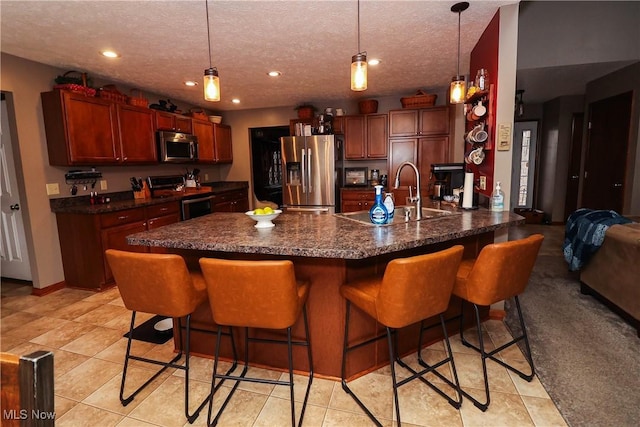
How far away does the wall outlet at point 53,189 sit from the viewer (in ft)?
11.1

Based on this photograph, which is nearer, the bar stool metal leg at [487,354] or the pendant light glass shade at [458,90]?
the bar stool metal leg at [487,354]

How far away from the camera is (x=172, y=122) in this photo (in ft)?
15.1

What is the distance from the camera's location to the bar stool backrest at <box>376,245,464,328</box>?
1.40 m

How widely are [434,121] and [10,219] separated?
5.30 meters

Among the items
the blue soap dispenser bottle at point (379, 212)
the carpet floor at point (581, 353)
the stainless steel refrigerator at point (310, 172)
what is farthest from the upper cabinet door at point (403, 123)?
the blue soap dispenser bottle at point (379, 212)

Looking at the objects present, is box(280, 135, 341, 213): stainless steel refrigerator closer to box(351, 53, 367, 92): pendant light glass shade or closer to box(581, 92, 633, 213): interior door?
box(351, 53, 367, 92): pendant light glass shade

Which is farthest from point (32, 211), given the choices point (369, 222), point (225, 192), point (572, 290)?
point (572, 290)

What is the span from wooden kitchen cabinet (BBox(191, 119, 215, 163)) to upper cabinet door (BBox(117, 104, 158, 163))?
887 millimetres

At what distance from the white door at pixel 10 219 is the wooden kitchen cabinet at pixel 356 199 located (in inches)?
153

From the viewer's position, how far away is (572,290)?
3.18 metres

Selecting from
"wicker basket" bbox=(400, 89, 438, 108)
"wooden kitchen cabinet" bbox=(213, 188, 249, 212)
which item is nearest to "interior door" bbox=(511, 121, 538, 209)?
"wicker basket" bbox=(400, 89, 438, 108)

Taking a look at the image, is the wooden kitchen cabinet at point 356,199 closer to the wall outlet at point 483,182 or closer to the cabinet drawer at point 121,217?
the wall outlet at point 483,182

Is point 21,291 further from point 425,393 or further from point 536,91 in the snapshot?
point 536,91

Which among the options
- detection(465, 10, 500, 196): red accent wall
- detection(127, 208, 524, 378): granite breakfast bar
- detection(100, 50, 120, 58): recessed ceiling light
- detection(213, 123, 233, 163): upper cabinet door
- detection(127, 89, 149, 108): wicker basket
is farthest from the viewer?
detection(213, 123, 233, 163): upper cabinet door
